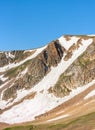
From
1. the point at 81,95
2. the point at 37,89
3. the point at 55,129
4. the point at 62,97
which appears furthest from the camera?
the point at 37,89

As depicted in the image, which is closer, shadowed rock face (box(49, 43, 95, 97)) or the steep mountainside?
the steep mountainside

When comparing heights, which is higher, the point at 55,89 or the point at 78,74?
the point at 78,74

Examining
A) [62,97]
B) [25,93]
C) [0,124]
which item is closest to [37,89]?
[25,93]

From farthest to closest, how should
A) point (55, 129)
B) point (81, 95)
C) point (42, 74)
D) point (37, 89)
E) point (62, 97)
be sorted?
1. point (42, 74)
2. point (37, 89)
3. point (62, 97)
4. point (81, 95)
5. point (55, 129)

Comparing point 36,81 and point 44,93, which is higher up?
point 36,81

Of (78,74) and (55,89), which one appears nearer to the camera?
(55,89)

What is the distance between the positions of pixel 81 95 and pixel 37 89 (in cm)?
4037

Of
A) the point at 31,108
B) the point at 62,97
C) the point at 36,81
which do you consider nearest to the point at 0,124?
the point at 31,108

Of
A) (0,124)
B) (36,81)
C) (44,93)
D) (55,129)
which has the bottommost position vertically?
(55,129)

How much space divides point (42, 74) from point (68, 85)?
90.5ft

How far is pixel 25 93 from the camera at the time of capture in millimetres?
191625

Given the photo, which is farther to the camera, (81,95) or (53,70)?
(53,70)

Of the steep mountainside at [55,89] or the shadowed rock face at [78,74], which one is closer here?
the steep mountainside at [55,89]

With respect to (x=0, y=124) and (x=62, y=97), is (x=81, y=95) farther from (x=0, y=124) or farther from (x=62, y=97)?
(x=0, y=124)
